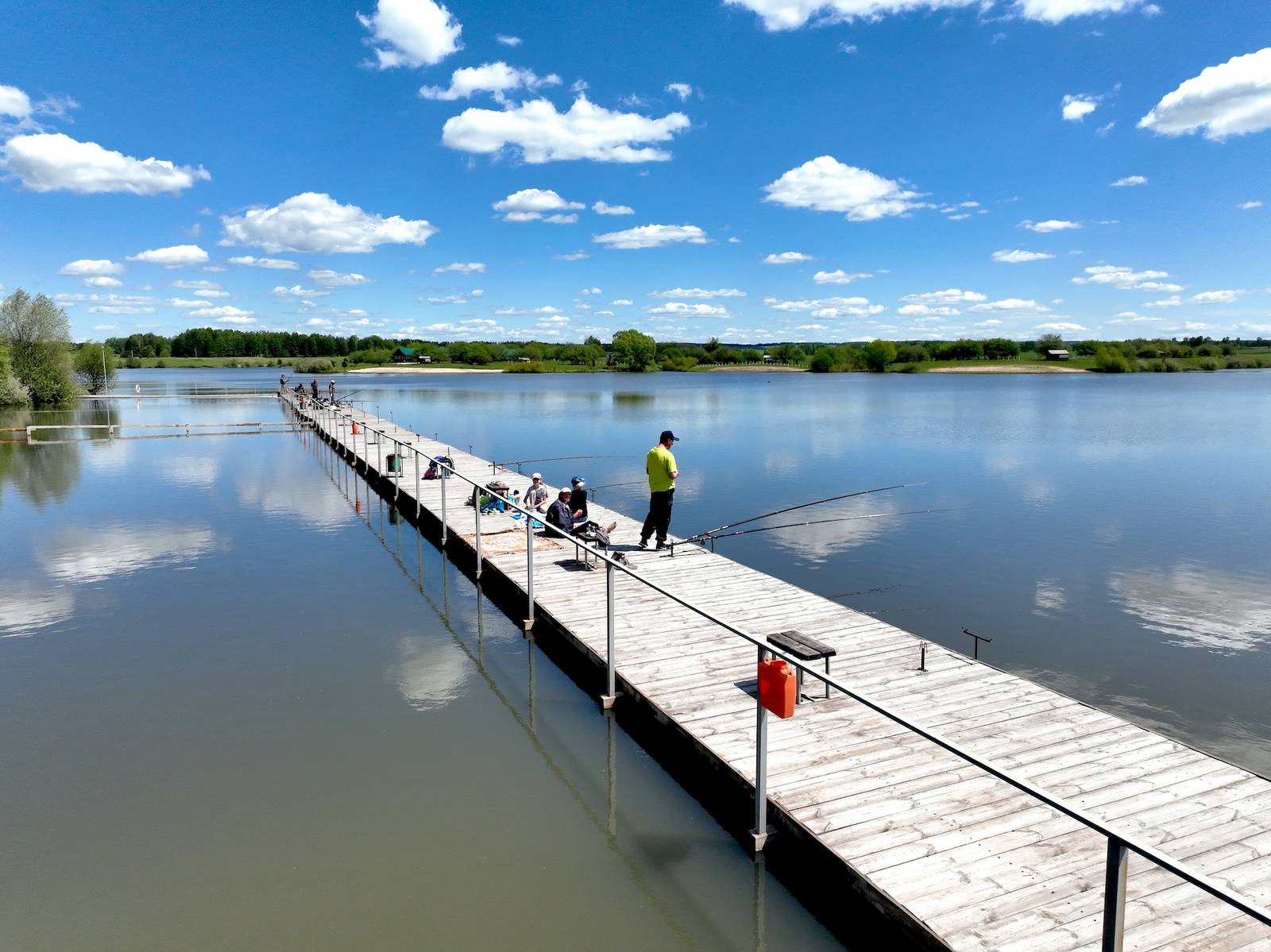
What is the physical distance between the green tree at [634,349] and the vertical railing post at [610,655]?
556 feet

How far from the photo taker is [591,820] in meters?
7.48

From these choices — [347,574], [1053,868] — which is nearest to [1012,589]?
[1053,868]

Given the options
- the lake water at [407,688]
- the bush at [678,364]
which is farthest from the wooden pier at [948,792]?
the bush at [678,364]

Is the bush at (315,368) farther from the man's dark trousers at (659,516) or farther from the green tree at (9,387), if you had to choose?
the man's dark trousers at (659,516)

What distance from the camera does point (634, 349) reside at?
176 metres

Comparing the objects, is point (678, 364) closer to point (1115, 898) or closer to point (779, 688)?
point (779, 688)

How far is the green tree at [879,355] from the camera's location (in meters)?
172

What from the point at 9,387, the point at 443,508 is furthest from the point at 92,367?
the point at 443,508

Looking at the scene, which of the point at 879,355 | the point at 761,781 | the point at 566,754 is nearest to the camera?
the point at 761,781

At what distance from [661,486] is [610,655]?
4.71m

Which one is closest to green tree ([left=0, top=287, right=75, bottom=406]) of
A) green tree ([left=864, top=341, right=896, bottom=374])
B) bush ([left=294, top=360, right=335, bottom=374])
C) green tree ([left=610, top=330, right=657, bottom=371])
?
bush ([left=294, top=360, right=335, bottom=374])

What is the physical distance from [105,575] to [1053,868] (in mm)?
16917

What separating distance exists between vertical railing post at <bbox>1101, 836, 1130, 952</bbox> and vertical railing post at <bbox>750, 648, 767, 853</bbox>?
264 centimetres

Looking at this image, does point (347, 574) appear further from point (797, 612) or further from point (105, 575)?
point (797, 612)
